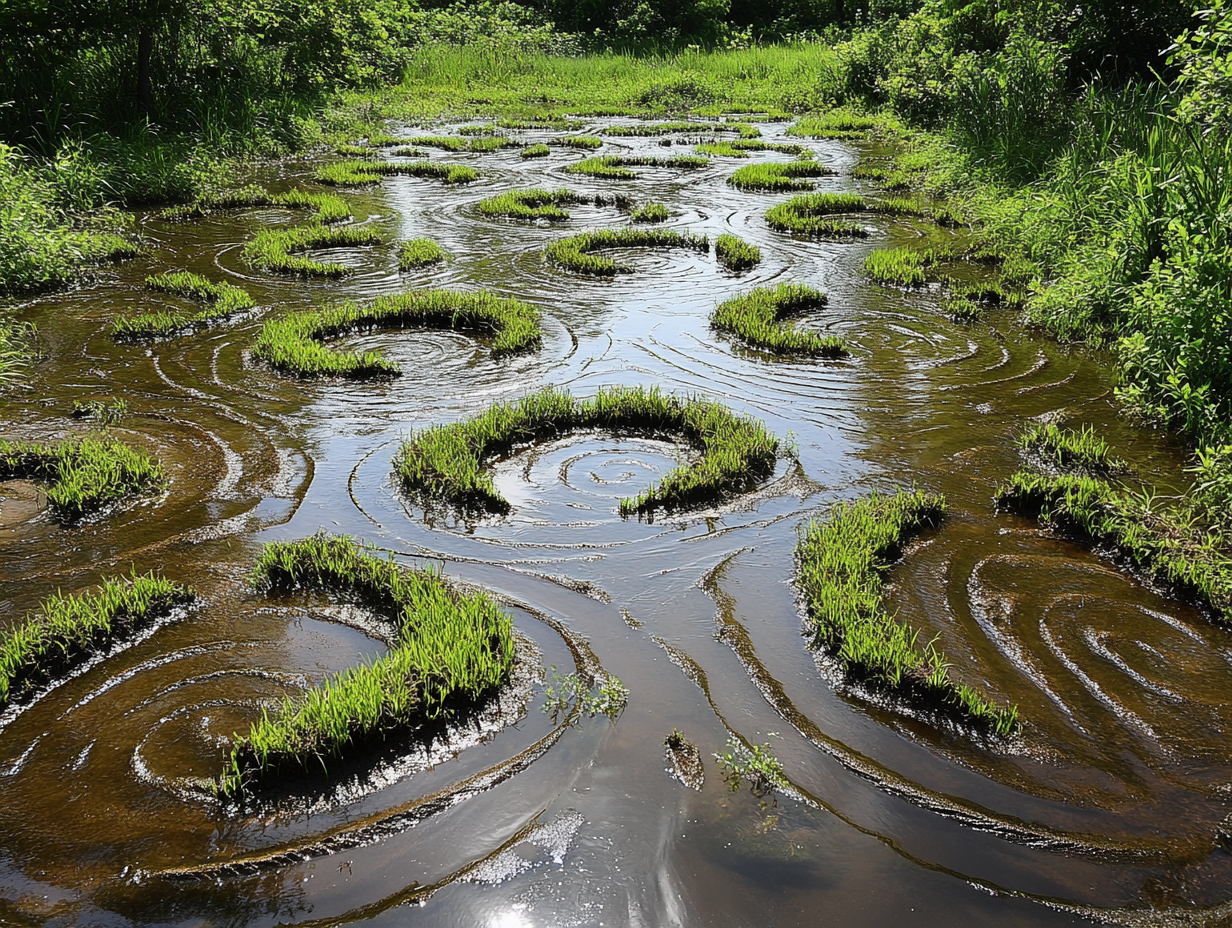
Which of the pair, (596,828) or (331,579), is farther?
(331,579)

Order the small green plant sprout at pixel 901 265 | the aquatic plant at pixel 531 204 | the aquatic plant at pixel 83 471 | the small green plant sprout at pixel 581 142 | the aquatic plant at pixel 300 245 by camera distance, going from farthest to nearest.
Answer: the small green plant sprout at pixel 581 142, the aquatic plant at pixel 531 204, the aquatic plant at pixel 300 245, the small green plant sprout at pixel 901 265, the aquatic plant at pixel 83 471

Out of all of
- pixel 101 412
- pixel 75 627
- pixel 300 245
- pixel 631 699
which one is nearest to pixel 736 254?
pixel 300 245

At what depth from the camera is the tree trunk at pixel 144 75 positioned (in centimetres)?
1193

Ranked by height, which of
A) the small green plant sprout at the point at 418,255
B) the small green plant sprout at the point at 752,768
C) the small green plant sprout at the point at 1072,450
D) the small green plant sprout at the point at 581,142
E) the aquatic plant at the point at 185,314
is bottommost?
the small green plant sprout at the point at 752,768

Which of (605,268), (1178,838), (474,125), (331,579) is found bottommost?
(1178,838)

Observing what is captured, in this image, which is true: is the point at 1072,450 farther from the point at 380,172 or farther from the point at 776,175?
the point at 380,172

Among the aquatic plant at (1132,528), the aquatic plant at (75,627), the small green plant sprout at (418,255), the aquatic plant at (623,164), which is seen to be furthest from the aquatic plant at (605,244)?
the aquatic plant at (75,627)

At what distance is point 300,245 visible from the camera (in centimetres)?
891

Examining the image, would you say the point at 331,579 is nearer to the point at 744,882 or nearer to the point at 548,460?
the point at 548,460

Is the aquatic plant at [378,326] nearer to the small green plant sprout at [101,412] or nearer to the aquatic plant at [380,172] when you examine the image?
the small green plant sprout at [101,412]

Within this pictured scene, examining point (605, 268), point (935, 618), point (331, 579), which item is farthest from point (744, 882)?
point (605, 268)

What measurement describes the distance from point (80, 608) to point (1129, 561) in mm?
4336

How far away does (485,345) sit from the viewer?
21.6ft

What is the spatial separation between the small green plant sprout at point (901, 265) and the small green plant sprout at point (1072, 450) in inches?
134
